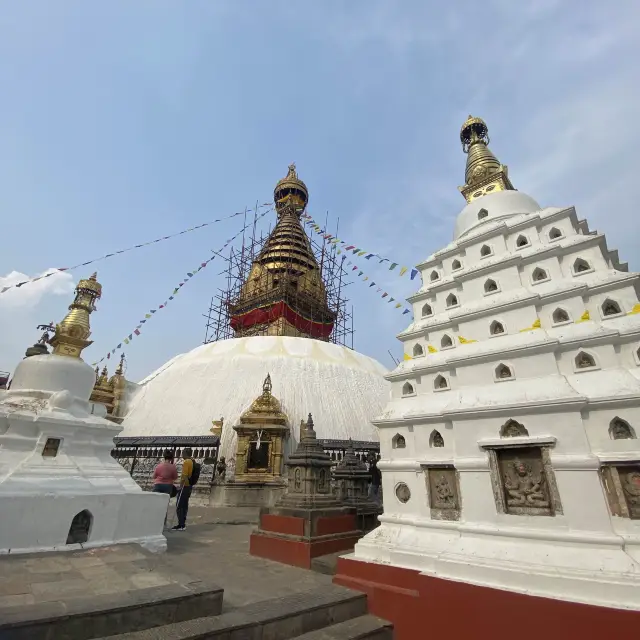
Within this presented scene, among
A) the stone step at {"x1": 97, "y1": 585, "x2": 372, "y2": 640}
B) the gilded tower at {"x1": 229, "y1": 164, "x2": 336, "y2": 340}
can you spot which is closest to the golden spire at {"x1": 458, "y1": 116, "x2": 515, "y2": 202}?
the stone step at {"x1": 97, "y1": 585, "x2": 372, "y2": 640}

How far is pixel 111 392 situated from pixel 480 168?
22.4 metres

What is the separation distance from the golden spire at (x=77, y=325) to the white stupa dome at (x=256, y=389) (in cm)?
1076

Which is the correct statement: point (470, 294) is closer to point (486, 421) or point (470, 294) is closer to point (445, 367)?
point (445, 367)

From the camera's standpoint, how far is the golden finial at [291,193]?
129ft

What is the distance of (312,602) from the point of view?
4.54 m

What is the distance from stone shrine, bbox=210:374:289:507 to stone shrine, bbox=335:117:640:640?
34.8 ft

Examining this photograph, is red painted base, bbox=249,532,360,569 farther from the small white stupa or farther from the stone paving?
the small white stupa

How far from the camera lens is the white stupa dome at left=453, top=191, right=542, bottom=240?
25.7 feet

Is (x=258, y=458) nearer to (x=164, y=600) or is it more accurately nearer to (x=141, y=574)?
(x=141, y=574)

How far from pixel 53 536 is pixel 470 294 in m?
7.72

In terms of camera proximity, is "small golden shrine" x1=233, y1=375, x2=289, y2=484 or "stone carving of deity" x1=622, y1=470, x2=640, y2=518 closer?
"stone carving of deity" x1=622, y1=470, x2=640, y2=518

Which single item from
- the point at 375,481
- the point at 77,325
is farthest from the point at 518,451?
the point at 375,481

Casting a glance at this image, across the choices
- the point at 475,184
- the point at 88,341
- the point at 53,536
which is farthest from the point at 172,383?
the point at 475,184

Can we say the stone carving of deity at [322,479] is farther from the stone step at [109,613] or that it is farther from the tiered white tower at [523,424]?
the stone step at [109,613]
